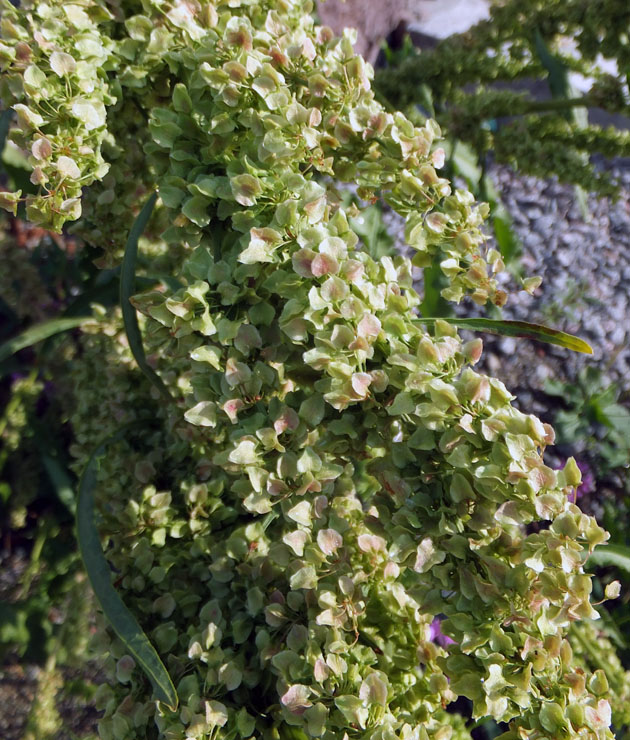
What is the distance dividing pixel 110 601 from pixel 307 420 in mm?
237

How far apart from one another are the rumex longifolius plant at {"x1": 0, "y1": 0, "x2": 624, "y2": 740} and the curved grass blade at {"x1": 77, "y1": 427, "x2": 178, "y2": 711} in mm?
26

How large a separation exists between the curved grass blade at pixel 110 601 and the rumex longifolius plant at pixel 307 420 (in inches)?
1.0

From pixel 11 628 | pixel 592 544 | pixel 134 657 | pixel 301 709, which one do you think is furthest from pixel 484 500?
pixel 11 628

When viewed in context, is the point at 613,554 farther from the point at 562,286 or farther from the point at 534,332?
the point at 562,286

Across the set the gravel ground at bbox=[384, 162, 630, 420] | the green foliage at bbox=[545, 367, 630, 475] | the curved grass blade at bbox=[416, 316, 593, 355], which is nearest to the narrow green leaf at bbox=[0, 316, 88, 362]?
the curved grass blade at bbox=[416, 316, 593, 355]

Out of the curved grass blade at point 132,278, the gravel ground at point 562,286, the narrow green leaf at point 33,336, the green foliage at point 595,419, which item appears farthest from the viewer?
the gravel ground at point 562,286

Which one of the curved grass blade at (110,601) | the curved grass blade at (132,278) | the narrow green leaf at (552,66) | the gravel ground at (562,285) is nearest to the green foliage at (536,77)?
the narrow green leaf at (552,66)

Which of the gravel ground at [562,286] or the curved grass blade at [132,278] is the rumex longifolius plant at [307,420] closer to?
the curved grass blade at [132,278]

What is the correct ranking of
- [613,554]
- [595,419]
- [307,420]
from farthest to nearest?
1. [595,419]
2. [613,554]
3. [307,420]

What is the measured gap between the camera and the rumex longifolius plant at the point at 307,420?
381 mm

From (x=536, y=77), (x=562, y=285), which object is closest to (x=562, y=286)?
(x=562, y=285)

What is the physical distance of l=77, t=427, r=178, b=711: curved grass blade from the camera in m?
0.47

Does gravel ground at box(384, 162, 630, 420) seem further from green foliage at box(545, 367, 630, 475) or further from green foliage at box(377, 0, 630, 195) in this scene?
green foliage at box(377, 0, 630, 195)

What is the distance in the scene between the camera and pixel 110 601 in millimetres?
518
